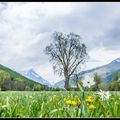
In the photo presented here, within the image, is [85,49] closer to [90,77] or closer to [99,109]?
[90,77]

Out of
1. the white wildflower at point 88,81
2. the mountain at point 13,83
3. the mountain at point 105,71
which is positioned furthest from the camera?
the mountain at point 13,83

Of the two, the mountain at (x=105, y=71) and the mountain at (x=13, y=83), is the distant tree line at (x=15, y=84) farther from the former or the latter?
the mountain at (x=105, y=71)

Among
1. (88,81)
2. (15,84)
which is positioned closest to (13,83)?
(15,84)

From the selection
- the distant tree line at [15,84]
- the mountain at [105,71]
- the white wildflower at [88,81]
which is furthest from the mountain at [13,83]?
the white wildflower at [88,81]

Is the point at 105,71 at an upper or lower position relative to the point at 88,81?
upper

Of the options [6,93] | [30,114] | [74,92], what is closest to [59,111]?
[30,114]

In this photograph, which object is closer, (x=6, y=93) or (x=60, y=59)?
(x=60, y=59)

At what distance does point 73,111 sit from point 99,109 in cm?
37

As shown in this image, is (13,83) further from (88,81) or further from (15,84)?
(88,81)

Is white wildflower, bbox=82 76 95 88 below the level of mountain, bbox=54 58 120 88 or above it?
below

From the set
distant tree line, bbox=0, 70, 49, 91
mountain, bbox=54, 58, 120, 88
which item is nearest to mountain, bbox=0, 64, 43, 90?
distant tree line, bbox=0, 70, 49, 91

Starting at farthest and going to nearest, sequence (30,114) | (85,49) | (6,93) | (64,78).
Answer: (6,93) < (64,78) < (85,49) < (30,114)

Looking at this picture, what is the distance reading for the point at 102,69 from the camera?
447cm

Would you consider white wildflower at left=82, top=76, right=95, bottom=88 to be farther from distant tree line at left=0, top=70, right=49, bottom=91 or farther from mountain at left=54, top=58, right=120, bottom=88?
distant tree line at left=0, top=70, right=49, bottom=91
